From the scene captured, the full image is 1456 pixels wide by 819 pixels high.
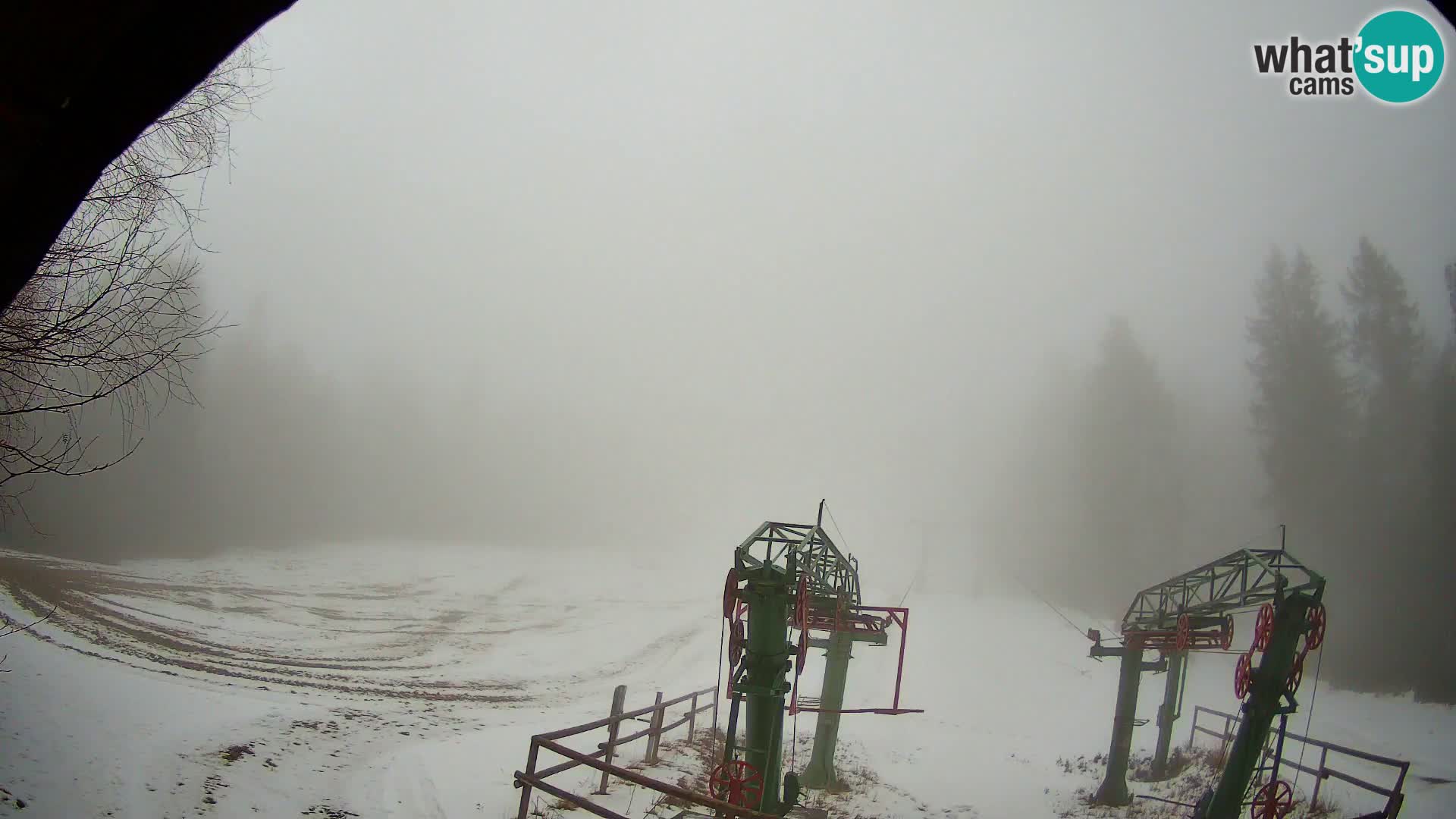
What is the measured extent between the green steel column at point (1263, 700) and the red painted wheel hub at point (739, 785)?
8.73m

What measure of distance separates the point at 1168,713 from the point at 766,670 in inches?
604

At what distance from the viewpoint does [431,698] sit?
63.6 ft

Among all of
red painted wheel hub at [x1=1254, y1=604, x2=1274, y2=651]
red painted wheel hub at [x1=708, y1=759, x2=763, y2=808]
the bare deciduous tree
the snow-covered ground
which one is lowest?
the snow-covered ground

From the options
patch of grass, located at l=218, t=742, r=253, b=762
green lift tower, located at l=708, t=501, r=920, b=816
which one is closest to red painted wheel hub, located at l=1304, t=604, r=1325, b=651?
green lift tower, located at l=708, t=501, r=920, b=816

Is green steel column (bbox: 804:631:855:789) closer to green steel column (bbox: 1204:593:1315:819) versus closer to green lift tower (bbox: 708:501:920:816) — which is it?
green lift tower (bbox: 708:501:920:816)

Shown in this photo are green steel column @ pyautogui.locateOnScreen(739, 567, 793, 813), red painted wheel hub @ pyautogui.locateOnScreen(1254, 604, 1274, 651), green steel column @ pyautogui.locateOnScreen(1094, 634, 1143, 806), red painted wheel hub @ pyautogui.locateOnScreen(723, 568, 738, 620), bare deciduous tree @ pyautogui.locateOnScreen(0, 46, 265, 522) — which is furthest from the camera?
green steel column @ pyautogui.locateOnScreen(1094, 634, 1143, 806)

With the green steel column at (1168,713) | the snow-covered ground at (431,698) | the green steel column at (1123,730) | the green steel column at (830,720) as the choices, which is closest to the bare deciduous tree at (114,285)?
the snow-covered ground at (431,698)

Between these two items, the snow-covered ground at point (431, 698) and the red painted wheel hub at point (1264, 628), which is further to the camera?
the red painted wheel hub at point (1264, 628)

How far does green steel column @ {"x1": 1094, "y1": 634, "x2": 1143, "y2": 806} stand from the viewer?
55.3 ft

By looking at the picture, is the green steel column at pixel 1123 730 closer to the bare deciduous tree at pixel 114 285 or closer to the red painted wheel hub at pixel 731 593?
the red painted wheel hub at pixel 731 593

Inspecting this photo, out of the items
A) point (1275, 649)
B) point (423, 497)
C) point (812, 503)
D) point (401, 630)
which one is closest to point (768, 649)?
point (1275, 649)

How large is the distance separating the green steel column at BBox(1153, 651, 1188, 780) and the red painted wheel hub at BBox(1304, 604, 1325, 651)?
746cm

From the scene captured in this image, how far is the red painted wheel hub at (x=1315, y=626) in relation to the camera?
11.7 m

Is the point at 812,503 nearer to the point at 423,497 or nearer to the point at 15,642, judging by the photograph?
the point at 423,497
